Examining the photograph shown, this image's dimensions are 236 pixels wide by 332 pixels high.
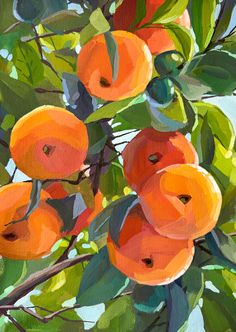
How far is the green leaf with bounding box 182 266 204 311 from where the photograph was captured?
531 millimetres

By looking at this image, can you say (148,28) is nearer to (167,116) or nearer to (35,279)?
(167,116)

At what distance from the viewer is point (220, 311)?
57 centimetres

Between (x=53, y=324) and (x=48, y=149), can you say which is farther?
(x=53, y=324)

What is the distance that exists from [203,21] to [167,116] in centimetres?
10

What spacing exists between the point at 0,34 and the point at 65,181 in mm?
146

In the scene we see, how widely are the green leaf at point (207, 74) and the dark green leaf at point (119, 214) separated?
0.09 m

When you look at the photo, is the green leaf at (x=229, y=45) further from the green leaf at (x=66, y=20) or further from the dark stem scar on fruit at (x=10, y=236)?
the dark stem scar on fruit at (x=10, y=236)

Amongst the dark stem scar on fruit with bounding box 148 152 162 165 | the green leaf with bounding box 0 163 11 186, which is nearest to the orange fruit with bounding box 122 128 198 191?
the dark stem scar on fruit with bounding box 148 152 162 165

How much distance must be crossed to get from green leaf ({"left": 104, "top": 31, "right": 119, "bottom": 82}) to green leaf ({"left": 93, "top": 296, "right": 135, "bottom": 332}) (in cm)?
19

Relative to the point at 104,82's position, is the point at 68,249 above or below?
below

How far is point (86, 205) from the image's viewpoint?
A: 0.52 metres

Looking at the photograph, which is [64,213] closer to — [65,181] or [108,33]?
[65,181]

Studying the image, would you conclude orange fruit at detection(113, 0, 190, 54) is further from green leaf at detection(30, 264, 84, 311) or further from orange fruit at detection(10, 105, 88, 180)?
green leaf at detection(30, 264, 84, 311)

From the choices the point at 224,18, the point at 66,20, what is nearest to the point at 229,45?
the point at 224,18
